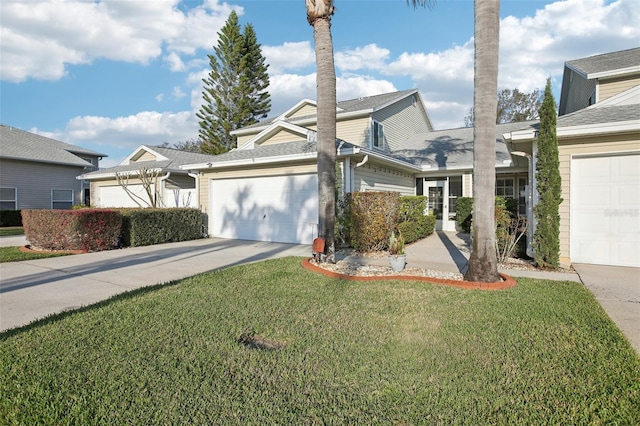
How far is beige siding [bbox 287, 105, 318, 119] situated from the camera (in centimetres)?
1922

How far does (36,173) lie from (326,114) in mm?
20980

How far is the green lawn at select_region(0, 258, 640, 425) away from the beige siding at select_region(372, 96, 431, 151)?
44.9 feet

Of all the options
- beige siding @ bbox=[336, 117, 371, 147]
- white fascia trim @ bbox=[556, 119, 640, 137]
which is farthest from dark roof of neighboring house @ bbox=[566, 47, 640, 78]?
beige siding @ bbox=[336, 117, 371, 147]

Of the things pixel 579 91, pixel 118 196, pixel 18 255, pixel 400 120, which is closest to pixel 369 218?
pixel 18 255

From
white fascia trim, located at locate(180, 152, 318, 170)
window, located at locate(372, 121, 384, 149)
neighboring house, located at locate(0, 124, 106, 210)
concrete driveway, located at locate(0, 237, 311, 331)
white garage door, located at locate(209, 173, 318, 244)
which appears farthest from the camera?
neighboring house, located at locate(0, 124, 106, 210)

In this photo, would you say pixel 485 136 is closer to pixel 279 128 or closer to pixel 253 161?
pixel 253 161

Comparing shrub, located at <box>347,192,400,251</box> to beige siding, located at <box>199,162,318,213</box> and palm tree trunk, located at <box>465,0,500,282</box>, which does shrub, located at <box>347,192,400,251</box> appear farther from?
palm tree trunk, located at <box>465,0,500,282</box>

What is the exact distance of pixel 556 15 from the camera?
1126cm

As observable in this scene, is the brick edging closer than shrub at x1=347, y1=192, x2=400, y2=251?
Yes

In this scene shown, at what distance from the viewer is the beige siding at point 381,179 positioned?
10961 millimetres

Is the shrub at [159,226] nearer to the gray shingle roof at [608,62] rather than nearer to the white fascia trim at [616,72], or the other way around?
the white fascia trim at [616,72]

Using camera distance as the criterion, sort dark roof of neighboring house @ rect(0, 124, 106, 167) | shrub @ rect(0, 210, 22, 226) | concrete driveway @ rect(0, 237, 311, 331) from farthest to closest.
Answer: dark roof of neighboring house @ rect(0, 124, 106, 167) < shrub @ rect(0, 210, 22, 226) < concrete driveway @ rect(0, 237, 311, 331)

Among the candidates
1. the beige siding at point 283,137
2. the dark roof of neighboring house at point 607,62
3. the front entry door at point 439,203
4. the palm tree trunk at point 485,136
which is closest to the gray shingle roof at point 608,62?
the dark roof of neighboring house at point 607,62

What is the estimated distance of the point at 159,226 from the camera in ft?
38.6
